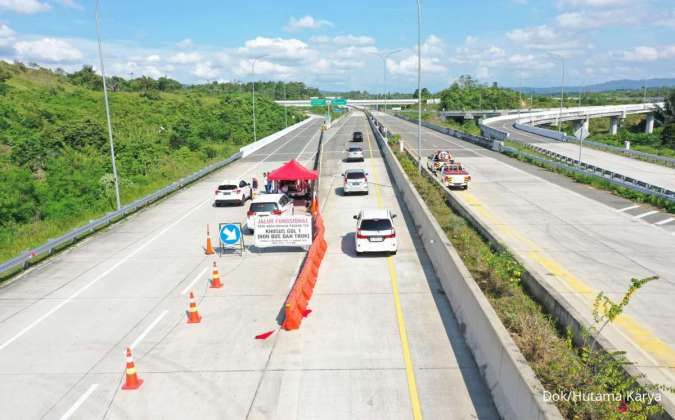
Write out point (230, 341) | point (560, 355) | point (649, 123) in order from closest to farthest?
point (560, 355) → point (230, 341) → point (649, 123)

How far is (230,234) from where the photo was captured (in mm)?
18125

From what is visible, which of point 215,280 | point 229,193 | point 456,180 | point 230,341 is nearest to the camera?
point 230,341

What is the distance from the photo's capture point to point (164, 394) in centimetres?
959

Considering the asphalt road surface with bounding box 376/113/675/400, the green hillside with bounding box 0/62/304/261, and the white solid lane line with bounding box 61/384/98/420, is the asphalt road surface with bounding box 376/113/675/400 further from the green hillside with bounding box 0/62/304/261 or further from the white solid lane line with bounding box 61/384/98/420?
the green hillside with bounding box 0/62/304/261

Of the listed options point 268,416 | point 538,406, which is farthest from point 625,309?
point 268,416

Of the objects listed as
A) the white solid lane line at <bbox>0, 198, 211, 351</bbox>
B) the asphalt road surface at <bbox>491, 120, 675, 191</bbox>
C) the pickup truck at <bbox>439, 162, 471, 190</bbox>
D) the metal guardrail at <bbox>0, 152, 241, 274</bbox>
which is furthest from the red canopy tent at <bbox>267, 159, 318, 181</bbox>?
the asphalt road surface at <bbox>491, 120, 675, 191</bbox>

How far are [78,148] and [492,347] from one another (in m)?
53.4

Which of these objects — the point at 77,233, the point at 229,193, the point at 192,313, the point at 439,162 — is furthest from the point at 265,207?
the point at 439,162

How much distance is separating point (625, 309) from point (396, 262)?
6.89m

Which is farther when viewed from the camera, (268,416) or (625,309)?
(625,309)

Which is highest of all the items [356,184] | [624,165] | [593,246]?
[356,184]

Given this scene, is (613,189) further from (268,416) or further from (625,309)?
(268,416)

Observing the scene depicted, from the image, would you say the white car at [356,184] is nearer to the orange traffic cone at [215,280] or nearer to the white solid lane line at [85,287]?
the white solid lane line at [85,287]

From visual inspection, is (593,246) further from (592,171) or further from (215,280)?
(592,171)
